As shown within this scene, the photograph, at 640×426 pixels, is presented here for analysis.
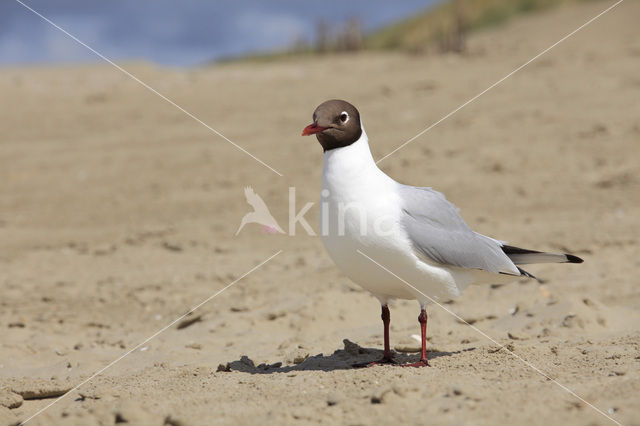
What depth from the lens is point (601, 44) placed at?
14195mm

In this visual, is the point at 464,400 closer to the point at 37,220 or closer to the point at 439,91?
the point at 37,220

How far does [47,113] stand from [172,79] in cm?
284

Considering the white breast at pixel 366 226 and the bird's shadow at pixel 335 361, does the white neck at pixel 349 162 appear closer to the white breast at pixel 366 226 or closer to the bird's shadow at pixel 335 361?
the white breast at pixel 366 226

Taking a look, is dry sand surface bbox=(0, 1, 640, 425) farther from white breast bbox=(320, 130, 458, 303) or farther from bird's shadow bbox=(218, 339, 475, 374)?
white breast bbox=(320, 130, 458, 303)

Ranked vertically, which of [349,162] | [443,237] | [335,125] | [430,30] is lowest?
[443,237]

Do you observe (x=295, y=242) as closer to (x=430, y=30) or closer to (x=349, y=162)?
(x=349, y=162)

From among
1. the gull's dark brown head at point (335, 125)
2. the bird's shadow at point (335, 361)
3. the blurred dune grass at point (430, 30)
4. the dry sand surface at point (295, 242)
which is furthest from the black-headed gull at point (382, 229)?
the blurred dune grass at point (430, 30)

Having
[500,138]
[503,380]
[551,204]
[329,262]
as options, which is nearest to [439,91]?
[500,138]

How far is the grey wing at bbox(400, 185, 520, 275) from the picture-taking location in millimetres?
3975

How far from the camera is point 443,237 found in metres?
4.07

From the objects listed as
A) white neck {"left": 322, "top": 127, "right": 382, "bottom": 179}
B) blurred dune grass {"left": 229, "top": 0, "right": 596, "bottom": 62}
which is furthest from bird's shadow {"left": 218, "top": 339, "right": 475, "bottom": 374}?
blurred dune grass {"left": 229, "top": 0, "right": 596, "bottom": 62}

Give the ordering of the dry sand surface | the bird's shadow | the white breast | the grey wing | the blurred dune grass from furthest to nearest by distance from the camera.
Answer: the blurred dune grass < the bird's shadow < the grey wing < the white breast < the dry sand surface

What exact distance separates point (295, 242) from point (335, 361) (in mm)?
3972

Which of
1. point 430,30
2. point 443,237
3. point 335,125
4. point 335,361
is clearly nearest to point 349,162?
point 335,125
